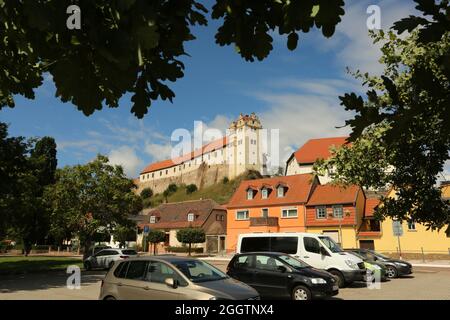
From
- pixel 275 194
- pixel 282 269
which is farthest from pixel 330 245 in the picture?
pixel 275 194

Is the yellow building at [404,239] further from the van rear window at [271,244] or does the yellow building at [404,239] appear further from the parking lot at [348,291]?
the van rear window at [271,244]


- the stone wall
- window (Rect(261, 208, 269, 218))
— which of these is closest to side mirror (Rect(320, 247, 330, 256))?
window (Rect(261, 208, 269, 218))

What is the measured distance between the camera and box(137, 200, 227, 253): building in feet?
192

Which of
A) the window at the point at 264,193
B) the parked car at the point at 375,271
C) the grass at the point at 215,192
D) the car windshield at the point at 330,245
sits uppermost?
the grass at the point at 215,192

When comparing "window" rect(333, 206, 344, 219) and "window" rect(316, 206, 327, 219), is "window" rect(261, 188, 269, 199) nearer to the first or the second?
"window" rect(316, 206, 327, 219)

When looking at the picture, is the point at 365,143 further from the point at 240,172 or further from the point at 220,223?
the point at 240,172

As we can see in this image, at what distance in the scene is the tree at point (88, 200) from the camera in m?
35.9

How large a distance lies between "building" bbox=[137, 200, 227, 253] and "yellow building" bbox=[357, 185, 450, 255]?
21786 millimetres

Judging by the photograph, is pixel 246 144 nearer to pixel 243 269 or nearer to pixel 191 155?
pixel 191 155

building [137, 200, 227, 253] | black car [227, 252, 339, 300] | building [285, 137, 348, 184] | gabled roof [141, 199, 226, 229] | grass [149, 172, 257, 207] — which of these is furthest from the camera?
grass [149, 172, 257, 207]

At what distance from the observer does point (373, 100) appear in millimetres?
2637

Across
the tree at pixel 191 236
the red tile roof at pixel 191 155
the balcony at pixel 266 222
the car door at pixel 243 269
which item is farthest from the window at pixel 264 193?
the red tile roof at pixel 191 155

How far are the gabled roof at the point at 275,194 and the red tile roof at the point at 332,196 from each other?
0.93 metres

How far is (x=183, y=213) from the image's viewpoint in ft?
211
